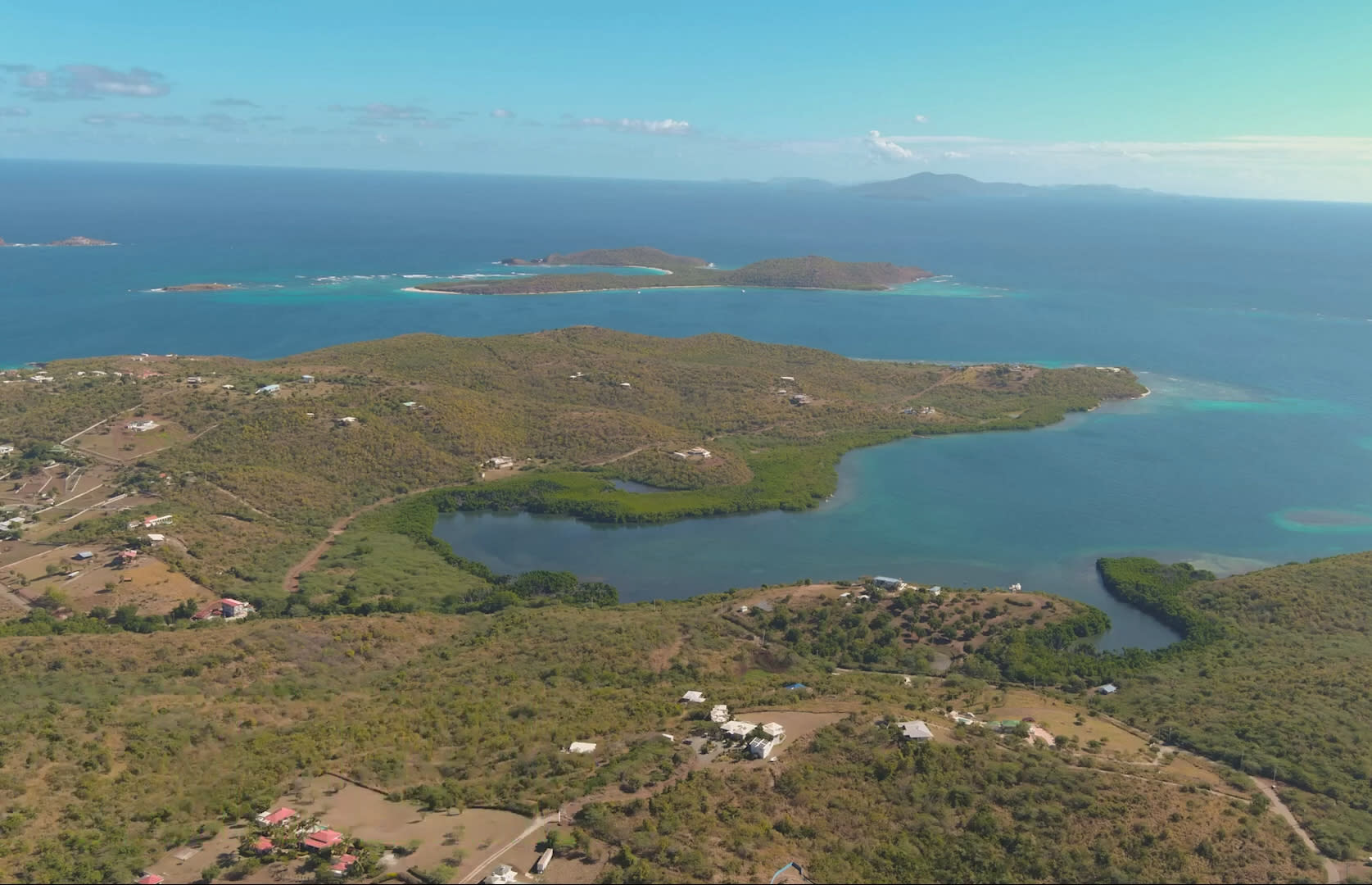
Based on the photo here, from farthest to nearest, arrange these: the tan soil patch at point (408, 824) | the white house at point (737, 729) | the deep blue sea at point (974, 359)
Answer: the deep blue sea at point (974, 359) < the white house at point (737, 729) < the tan soil patch at point (408, 824)

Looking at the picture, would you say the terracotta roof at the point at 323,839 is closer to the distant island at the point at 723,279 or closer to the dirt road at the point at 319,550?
the dirt road at the point at 319,550

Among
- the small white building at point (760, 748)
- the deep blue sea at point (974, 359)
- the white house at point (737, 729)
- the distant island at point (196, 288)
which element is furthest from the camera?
the distant island at point (196, 288)

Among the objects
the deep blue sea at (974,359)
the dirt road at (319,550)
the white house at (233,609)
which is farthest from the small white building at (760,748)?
the dirt road at (319,550)

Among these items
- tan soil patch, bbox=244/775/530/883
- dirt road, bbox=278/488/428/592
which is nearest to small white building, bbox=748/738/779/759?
tan soil patch, bbox=244/775/530/883

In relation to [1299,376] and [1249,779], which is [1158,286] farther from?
[1249,779]

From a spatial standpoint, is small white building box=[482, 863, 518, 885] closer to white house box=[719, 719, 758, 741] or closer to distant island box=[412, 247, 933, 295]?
white house box=[719, 719, 758, 741]

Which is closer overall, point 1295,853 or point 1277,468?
point 1295,853

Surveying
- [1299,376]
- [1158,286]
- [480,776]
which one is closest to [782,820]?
[480,776]
